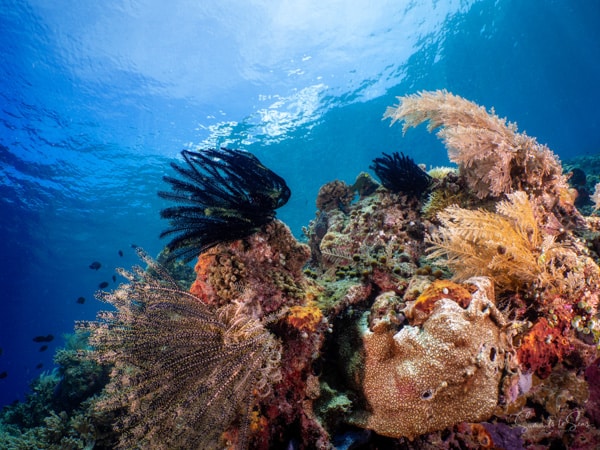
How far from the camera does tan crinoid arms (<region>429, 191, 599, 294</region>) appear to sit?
2.75 meters

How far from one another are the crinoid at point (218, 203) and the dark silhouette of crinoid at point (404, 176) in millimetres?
2709

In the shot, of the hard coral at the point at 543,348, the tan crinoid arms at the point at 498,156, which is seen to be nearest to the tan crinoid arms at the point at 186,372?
the hard coral at the point at 543,348

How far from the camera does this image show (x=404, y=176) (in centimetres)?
532

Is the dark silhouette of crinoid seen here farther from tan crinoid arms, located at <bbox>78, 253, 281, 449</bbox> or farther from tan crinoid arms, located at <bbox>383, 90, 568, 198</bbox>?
tan crinoid arms, located at <bbox>78, 253, 281, 449</bbox>

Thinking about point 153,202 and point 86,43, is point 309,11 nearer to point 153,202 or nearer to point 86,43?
point 86,43

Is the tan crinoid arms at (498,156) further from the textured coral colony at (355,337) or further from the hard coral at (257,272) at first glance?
the hard coral at (257,272)

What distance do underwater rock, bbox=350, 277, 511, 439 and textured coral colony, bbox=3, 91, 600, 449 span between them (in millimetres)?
10

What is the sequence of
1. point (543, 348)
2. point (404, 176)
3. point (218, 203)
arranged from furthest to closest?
1. point (404, 176)
2. point (218, 203)
3. point (543, 348)

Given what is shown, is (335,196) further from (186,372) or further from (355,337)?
(186,372)

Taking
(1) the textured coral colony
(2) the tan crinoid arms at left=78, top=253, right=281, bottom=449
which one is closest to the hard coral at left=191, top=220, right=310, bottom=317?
(1) the textured coral colony

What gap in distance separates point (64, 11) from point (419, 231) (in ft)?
80.3

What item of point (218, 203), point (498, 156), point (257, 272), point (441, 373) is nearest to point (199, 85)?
point (218, 203)

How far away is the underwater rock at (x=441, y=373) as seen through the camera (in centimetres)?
224

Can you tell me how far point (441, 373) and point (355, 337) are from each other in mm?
810
